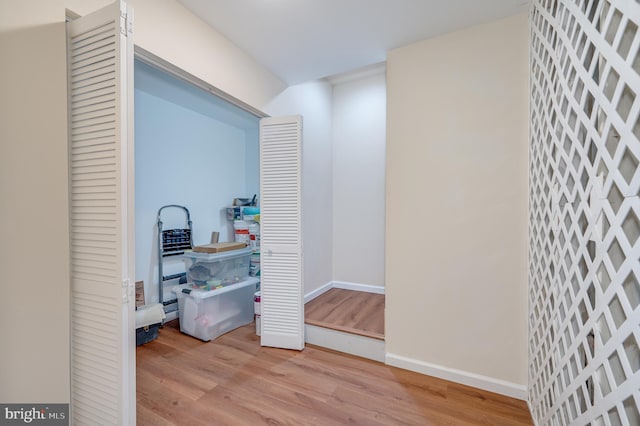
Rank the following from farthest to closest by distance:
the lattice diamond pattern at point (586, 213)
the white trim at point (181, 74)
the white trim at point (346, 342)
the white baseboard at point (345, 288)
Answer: the white baseboard at point (345, 288)
the white trim at point (346, 342)
the white trim at point (181, 74)
the lattice diamond pattern at point (586, 213)

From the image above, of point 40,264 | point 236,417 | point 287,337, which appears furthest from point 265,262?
point 40,264

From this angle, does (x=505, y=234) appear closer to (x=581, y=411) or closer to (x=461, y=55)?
(x=581, y=411)

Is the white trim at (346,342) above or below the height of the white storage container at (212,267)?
below

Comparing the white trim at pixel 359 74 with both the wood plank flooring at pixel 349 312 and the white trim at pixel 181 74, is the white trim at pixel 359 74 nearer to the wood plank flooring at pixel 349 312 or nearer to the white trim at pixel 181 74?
the white trim at pixel 181 74

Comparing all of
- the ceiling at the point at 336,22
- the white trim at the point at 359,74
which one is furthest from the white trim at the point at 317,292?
the white trim at the point at 359,74

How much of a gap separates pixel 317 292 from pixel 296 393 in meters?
1.46

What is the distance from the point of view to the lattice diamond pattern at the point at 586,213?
801 millimetres

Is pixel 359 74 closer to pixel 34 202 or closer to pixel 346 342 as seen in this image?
pixel 346 342

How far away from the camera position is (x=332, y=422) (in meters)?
1.54

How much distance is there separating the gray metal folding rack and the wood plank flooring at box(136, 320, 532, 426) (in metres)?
0.72

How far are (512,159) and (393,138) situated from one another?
816 millimetres

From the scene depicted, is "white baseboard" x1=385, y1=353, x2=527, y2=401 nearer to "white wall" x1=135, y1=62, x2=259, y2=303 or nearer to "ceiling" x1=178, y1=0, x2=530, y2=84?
"ceiling" x1=178, y1=0, x2=530, y2=84

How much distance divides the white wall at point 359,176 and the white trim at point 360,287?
4 cm

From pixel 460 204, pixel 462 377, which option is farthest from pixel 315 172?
pixel 462 377
